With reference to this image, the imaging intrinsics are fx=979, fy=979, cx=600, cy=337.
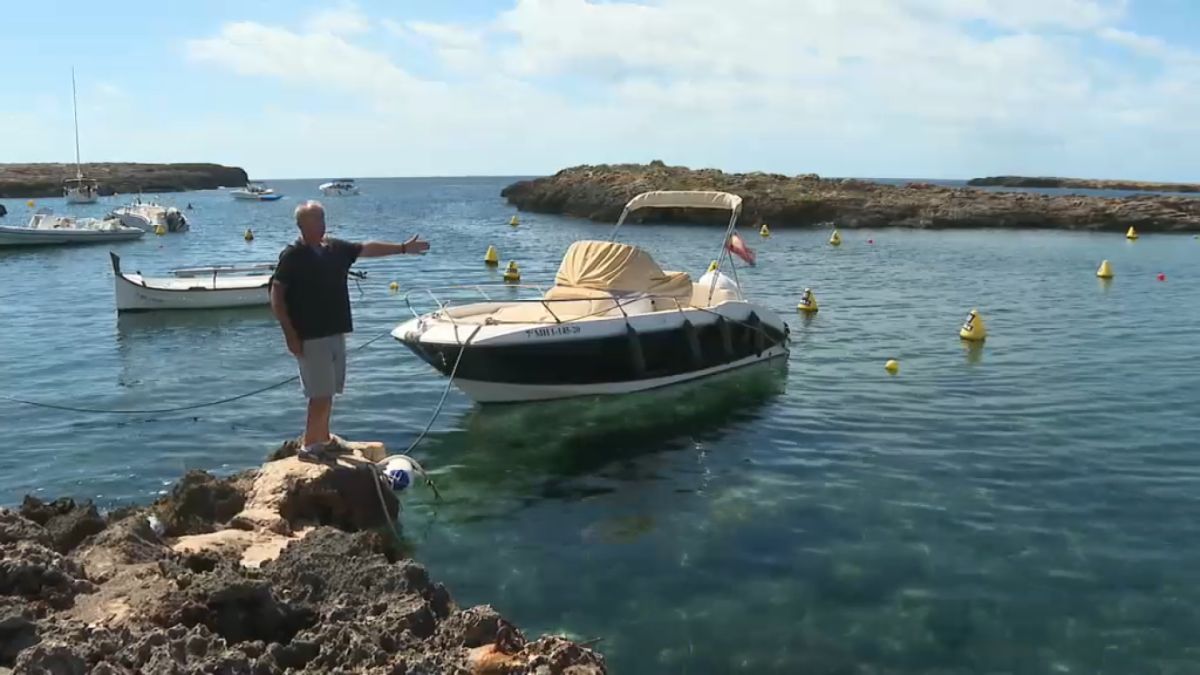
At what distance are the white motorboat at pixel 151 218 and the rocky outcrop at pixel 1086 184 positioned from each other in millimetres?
103618

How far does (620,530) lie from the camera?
10.5 meters

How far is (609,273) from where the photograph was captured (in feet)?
54.9

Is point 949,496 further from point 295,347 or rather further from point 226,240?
point 226,240

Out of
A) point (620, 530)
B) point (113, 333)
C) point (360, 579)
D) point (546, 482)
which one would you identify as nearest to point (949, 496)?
point (620, 530)

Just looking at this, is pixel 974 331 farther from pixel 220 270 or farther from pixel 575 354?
pixel 220 270

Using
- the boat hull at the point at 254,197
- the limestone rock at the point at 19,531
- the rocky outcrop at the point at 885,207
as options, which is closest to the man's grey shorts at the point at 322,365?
the limestone rock at the point at 19,531

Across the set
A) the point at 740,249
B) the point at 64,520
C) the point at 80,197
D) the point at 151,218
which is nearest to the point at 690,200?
the point at 740,249

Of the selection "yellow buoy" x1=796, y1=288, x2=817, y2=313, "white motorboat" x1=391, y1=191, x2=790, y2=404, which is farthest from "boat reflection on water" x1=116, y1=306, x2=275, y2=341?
"yellow buoy" x1=796, y1=288, x2=817, y2=313

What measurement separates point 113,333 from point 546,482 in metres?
15.4

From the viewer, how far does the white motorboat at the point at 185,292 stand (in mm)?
25078

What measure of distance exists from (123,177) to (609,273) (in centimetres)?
13588

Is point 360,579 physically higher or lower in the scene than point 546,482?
higher

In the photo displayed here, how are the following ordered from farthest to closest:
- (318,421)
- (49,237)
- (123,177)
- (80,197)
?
(123,177), (80,197), (49,237), (318,421)

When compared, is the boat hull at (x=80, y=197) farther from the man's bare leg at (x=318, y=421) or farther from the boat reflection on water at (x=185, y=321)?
the man's bare leg at (x=318, y=421)
